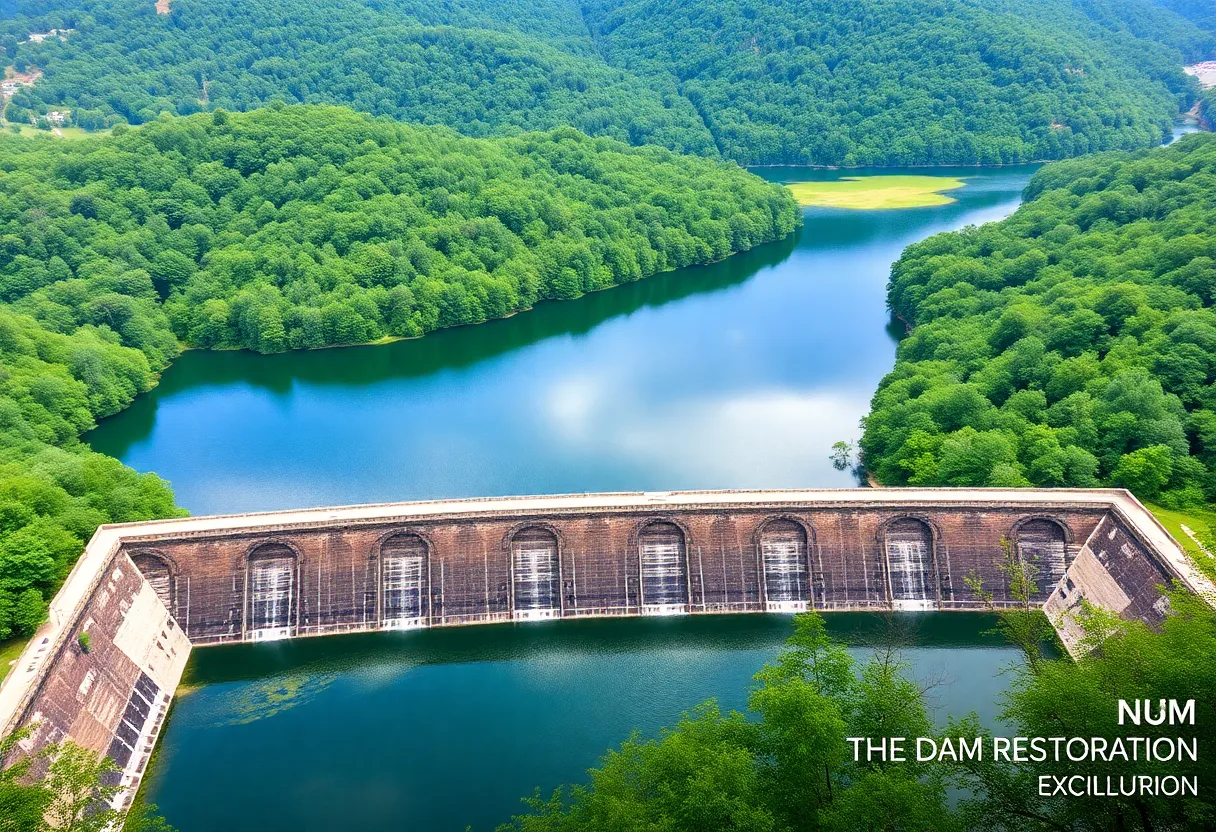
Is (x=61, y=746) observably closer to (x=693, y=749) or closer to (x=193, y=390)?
(x=693, y=749)

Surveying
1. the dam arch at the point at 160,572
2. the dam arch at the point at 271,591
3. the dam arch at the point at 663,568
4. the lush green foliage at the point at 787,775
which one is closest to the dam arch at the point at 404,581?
the dam arch at the point at 271,591

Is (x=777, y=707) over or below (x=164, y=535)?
below

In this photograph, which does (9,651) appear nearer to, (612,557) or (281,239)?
(612,557)

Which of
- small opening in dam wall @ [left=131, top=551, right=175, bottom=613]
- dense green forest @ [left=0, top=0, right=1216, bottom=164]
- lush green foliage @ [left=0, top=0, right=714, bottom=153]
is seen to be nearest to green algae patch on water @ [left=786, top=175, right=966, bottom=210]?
dense green forest @ [left=0, top=0, right=1216, bottom=164]

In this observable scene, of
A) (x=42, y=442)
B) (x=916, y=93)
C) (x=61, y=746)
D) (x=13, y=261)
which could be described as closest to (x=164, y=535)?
(x=61, y=746)

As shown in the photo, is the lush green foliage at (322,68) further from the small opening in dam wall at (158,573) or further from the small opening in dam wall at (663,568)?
the small opening in dam wall at (158,573)

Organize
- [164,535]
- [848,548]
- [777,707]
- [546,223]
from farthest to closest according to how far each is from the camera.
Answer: [546,223], [848,548], [164,535], [777,707]

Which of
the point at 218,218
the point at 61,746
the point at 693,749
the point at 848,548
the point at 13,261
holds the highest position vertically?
the point at 218,218

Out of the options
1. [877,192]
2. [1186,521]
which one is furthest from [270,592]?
[877,192]
